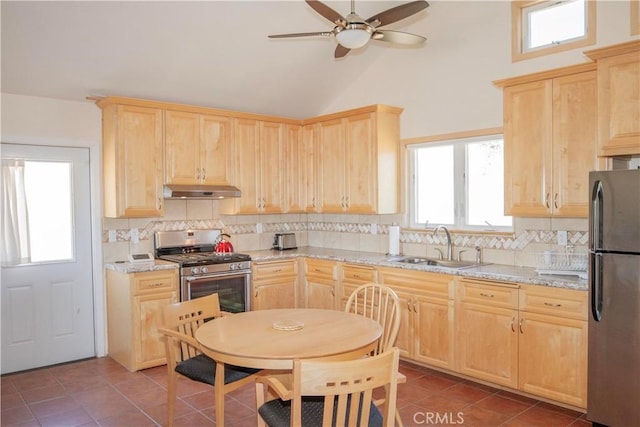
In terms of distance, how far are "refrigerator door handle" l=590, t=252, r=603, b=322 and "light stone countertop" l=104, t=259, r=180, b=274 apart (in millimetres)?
3298

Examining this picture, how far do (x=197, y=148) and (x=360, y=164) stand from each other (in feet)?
5.49

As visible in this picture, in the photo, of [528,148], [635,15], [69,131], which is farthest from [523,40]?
[69,131]

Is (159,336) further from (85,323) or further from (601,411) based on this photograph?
(601,411)

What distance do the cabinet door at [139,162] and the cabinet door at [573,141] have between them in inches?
136

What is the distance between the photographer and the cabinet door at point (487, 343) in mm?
3537

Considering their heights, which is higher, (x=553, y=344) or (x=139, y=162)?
(x=139, y=162)

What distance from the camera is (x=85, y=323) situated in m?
4.54

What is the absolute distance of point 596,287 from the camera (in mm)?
3000

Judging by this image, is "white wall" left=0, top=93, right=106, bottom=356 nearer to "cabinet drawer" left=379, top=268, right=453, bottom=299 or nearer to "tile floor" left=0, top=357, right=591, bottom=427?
"tile floor" left=0, top=357, right=591, bottom=427

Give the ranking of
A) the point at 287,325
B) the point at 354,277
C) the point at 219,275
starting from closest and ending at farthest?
the point at 287,325
the point at 219,275
the point at 354,277

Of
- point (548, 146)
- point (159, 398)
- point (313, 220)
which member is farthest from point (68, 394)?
point (548, 146)

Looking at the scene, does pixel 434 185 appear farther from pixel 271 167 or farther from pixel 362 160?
pixel 271 167

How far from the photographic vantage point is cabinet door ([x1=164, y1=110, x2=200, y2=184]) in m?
4.62

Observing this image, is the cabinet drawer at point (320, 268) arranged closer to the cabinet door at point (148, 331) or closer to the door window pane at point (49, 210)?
the cabinet door at point (148, 331)
